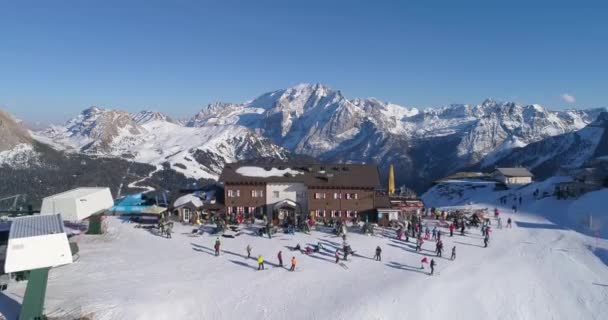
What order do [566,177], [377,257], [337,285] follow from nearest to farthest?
[337,285] < [377,257] < [566,177]

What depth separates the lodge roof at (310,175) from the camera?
58.5 m

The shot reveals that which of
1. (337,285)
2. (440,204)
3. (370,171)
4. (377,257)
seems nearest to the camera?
(337,285)

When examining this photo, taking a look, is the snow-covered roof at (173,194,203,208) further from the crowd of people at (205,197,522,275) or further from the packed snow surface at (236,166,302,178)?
the crowd of people at (205,197,522,275)

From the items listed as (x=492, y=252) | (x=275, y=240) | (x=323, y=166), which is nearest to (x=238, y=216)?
(x=275, y=240)

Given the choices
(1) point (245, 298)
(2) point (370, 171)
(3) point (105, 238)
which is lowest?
(1) point (245, 298)

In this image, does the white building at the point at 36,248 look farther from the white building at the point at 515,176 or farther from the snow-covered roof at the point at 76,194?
the white building at the point at 515,176

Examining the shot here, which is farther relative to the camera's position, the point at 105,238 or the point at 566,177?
the point at 566,177

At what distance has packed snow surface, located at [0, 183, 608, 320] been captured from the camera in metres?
32.2

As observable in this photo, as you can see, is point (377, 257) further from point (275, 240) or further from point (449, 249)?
point (275, 240)

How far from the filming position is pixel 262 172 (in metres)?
61.9

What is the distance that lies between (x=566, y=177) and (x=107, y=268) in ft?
280

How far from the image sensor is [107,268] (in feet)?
126

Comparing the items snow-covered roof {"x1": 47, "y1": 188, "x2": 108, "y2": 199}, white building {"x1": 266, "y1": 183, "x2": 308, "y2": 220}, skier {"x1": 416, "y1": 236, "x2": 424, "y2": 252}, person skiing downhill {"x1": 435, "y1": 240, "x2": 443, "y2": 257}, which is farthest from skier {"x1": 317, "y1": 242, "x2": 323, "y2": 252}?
snow-covered roof {"x1": 47, "y1": 188, "x2": 108, "y2": 199}

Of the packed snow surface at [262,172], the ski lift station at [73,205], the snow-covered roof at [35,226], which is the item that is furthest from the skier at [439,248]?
the ski lift station at [73,205]
